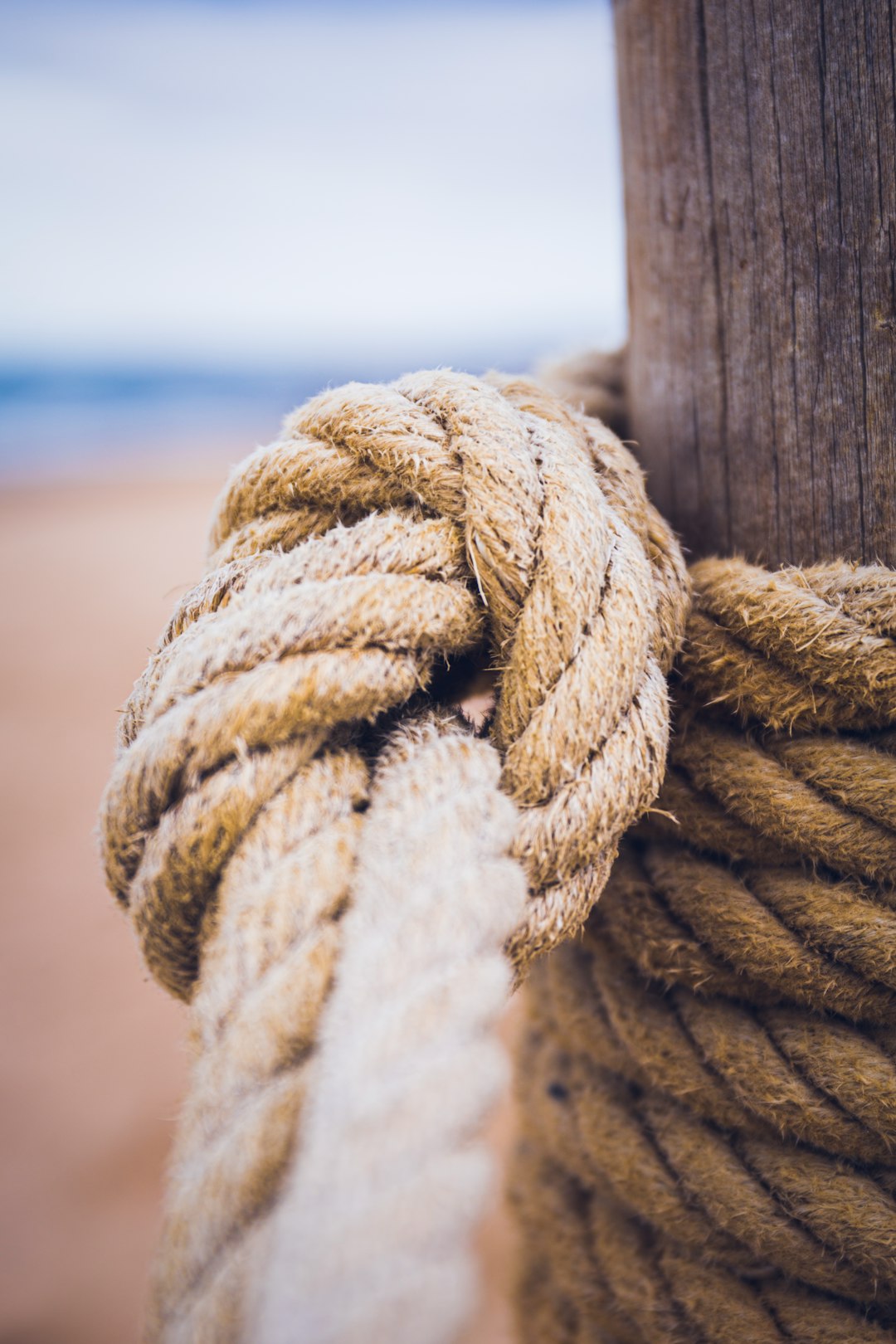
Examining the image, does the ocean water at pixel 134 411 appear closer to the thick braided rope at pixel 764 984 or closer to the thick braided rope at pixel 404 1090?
the thick braided rope at pixel 764 984

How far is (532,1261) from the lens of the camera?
Result: 0.81 metres

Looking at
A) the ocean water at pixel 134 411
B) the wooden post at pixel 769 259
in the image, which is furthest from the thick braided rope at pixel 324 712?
the ocean water at pixel 134 411

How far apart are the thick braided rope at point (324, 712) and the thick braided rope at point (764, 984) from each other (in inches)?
3.6

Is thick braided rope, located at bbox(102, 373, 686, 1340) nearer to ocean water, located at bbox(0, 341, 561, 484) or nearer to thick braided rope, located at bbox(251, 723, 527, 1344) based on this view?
thick braided rope, located at bbox(251, 723, 527, 1344)

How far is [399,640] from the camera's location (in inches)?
17.8

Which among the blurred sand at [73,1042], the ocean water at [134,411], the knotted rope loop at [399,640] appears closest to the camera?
the knotted rope loop at [399,640]

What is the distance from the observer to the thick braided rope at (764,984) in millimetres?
547

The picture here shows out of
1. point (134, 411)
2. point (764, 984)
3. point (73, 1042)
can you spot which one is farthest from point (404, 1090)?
point (134, 411)

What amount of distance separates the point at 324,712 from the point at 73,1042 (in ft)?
6.30

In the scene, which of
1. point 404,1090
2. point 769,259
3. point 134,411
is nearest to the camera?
point 404,1090

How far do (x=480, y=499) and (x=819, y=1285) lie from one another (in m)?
0.56

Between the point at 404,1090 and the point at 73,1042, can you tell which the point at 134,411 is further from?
the point at 404,1090

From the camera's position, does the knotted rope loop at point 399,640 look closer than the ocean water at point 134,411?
Yes

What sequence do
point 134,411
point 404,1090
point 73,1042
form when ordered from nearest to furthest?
point 404,1090
point 73,1042
point 134,411
